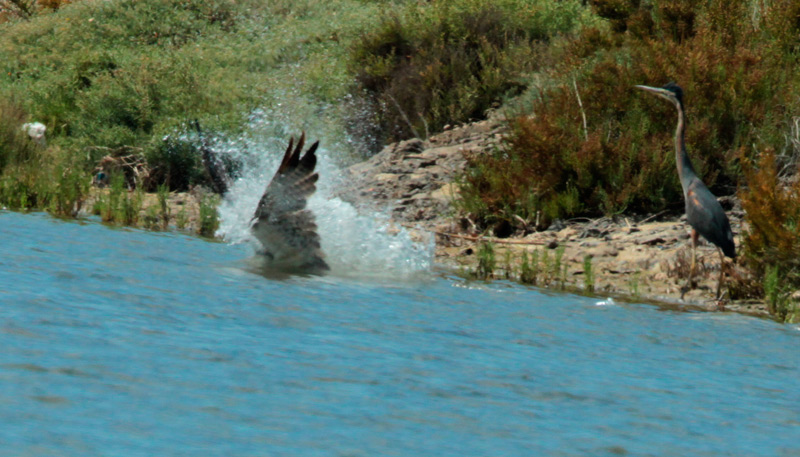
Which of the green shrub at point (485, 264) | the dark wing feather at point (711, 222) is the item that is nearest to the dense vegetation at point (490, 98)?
the dark wing feather at point (711, 222)

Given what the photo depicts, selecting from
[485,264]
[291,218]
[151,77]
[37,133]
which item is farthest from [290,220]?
[151,77]

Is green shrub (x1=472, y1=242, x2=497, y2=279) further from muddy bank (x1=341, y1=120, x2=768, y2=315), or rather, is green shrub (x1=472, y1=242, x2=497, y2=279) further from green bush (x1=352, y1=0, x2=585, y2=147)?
green bush (x1=352, y1=0, x2=585, y2=147)

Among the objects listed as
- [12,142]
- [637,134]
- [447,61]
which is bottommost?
[12,142]

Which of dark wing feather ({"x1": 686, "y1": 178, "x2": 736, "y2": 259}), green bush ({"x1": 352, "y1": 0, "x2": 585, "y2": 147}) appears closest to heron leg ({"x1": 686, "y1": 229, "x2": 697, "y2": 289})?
dark wing feather ({"x1": 686, "y1": 178, "x2": 736, "y2": 259})

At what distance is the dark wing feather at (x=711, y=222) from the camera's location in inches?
352

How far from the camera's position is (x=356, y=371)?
4.83 metres

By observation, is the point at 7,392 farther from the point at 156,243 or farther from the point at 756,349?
the point at 156,243

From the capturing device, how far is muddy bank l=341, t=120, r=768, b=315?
943cm

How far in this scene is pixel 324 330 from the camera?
585 cm

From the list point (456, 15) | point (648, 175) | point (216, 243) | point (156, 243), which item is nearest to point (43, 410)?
point (156, 243)

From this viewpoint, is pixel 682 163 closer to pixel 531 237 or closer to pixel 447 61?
pixel 531 237

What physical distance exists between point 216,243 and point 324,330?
5341 millimetres

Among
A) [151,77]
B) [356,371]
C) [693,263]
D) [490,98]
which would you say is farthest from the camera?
[151,77]

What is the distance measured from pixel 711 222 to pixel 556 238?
2.46 m
